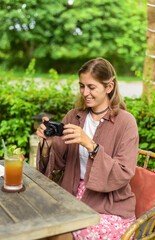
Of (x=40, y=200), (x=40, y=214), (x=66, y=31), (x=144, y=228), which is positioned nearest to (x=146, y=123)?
(x=144, y=228)

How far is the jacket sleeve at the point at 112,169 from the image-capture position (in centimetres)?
180

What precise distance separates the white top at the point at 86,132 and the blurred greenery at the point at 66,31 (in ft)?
38.2

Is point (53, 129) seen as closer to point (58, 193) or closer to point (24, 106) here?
point (58, 193)

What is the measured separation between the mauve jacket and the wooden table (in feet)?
0.86

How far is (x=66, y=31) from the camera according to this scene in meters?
15.1

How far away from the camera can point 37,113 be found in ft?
11.5

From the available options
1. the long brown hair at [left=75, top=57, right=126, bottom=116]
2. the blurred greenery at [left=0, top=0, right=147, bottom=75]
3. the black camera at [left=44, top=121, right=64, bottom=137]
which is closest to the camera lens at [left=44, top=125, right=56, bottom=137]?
the black camera at [left=44, top=121, right=64, bottom=137]

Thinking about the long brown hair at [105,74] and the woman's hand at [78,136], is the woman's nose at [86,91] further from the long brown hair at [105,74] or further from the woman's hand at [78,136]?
the woman's hand at [78,136]

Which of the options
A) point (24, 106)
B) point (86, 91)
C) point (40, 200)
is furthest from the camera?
point (24, 106)

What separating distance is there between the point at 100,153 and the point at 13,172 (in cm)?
46

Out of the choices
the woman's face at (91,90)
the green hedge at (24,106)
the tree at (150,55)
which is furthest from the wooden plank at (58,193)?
the tree at (150,55)

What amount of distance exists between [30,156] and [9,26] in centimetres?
1202

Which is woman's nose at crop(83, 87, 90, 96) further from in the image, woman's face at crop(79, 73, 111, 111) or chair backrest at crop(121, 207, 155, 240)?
chair backrest at crop(121, 207, 155, 240)

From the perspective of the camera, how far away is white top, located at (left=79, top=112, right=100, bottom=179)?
2104mm
